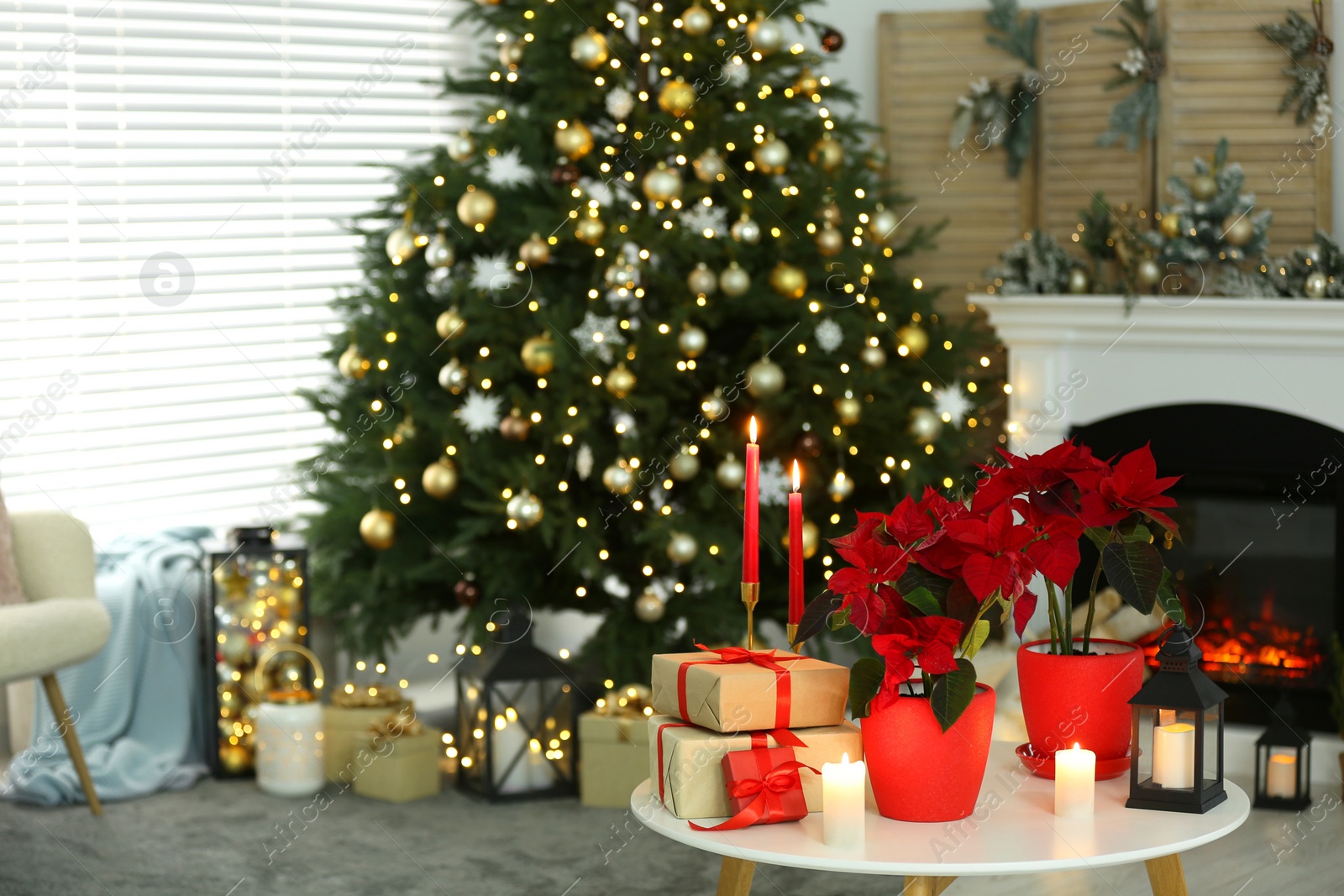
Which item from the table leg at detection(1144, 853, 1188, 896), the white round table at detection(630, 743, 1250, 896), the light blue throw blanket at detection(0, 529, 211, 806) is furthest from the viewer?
the light blue throw blanket at detection(0, 529, 211, 806)

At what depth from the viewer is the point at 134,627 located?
3602 mm

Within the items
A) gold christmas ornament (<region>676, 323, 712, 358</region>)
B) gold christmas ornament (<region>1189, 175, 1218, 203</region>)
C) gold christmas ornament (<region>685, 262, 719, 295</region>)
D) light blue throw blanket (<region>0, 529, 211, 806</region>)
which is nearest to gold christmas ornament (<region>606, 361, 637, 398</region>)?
gold christmas ornament (<region>676, 323, 712, 358</region>)

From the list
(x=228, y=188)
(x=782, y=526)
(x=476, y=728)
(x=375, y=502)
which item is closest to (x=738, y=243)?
(x=782, y=526)

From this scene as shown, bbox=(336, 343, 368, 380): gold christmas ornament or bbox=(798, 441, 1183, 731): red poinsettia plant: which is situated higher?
bbox=(336, 343, 368, 380): gold christmas ornament

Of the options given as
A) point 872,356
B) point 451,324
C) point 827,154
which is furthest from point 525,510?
point 827,154

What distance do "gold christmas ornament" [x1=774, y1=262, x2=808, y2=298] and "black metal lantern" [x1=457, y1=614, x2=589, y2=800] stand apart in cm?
98

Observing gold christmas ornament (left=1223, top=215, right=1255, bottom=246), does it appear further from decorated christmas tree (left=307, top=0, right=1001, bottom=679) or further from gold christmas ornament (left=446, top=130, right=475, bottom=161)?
gold christmas ornament (left=446, top=130, right=475, bottom=161)

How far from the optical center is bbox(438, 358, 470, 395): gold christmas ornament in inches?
131

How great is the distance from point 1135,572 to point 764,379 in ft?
5.94

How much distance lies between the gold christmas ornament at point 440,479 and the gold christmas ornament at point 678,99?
974mm

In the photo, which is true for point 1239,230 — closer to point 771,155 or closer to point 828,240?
point 828,240

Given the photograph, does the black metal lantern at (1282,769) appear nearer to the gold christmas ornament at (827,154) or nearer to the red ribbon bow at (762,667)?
the gold christmas ornament at (827,154)

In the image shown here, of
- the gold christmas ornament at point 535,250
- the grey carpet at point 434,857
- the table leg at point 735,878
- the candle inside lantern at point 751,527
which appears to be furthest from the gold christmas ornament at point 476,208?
the table leg at point 735,878

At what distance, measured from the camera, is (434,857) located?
293cm
